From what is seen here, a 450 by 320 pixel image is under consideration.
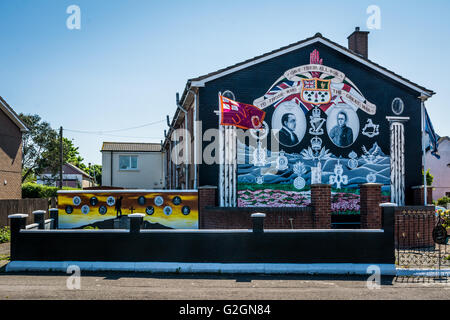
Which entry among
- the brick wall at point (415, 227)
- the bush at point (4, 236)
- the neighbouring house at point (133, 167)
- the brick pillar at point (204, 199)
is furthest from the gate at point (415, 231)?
the neighbouring house at point (133, 167)

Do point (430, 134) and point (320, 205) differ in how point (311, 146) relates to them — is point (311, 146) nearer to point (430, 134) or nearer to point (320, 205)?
point (320, 205)

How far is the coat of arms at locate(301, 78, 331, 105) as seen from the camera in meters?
16.7

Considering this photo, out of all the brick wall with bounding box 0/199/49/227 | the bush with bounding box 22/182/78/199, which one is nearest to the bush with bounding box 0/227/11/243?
the brick wall with bounding box 0/199/49/227

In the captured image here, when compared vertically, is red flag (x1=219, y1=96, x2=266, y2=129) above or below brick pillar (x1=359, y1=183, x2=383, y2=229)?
above

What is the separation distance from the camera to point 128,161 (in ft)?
124

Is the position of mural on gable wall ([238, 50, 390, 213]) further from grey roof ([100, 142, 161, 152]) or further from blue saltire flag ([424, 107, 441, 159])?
grey roof ([100, 142, 161, 152])

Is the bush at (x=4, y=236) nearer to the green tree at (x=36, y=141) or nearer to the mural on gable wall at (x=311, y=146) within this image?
the mural on gable wall at (x=311, y=146)

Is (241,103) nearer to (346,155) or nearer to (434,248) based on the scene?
(346,155)

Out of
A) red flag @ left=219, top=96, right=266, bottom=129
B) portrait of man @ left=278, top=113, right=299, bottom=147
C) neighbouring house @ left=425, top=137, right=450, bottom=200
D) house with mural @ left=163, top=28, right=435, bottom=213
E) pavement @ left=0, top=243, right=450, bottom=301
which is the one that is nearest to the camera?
pavement @ left=0, top=243, right=450, bottom=301

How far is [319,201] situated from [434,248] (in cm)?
418

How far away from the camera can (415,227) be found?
609 inches

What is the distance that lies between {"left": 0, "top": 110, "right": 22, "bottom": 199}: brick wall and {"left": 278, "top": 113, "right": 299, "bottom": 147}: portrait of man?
19499 millimetres

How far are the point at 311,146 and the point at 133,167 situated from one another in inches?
947
